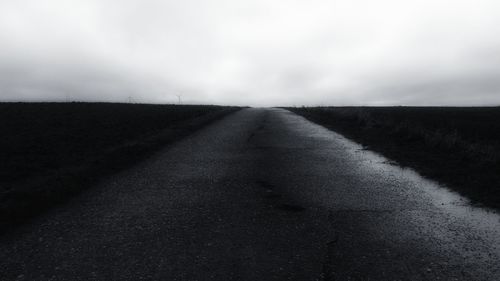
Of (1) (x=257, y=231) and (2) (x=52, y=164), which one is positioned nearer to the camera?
(1) (x=257, y=231)

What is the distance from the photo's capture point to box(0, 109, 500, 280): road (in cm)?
397

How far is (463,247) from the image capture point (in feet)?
15.2

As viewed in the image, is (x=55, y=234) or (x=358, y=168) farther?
(x=358, y=168)

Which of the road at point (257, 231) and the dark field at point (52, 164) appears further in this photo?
the dark field at point (52, 164)

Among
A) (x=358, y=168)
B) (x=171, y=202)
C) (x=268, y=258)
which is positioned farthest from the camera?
(x=358, y=168)

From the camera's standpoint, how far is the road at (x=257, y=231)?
3.97 metres

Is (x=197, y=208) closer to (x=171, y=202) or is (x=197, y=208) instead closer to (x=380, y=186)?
(x=171, y=202)

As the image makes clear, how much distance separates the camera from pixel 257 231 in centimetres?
506

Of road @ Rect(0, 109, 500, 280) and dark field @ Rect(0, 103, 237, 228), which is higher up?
dark field @ Rect(0, 103, 237, 228)

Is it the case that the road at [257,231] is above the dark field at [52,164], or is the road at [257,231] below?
below

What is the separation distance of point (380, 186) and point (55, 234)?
20.8 feet

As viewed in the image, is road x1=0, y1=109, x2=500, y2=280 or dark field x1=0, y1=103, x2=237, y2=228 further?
dark field x1=0, y1=103, x2=237, y2=228

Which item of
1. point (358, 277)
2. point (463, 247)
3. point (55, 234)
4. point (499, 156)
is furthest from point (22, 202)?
point (499, 156)

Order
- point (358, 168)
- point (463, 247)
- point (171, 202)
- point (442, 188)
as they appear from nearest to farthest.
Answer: point (463, 247), point (171, 202), point (442, 188), point (358, 168)
